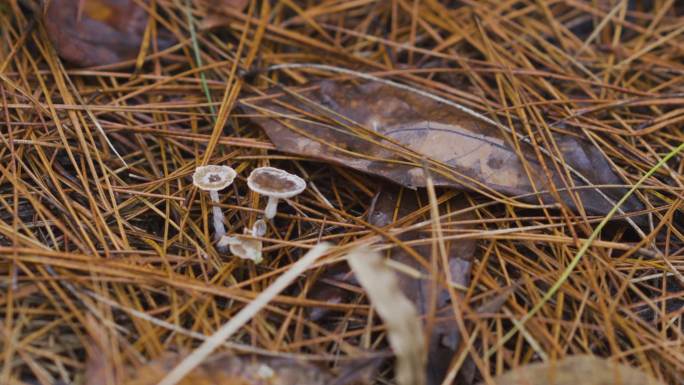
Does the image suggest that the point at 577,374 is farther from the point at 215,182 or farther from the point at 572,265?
the point at 215,182

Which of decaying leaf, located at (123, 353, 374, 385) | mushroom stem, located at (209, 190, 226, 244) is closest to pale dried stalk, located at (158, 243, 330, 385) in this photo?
decaying leaf, located at (123, 353, 374, 385)

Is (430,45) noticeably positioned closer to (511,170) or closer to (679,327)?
(511,170)

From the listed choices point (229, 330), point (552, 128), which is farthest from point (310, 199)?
point (552, 128)

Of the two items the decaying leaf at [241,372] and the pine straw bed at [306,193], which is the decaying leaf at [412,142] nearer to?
the pine straw bed at [306,193]

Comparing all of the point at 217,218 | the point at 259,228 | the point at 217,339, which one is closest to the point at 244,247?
the point at 259,228

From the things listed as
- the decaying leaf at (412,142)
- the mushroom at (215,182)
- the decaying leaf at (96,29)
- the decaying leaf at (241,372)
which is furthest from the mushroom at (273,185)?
the decaying leaf at (96,29)

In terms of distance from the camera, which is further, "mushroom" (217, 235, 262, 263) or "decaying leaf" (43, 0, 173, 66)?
"decaying leaf" (43, 0, 173, 66)

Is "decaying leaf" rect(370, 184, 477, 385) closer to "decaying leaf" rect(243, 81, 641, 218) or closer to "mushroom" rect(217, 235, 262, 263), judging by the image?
"decaying leaf" rect(243, 81, 641, 218)
